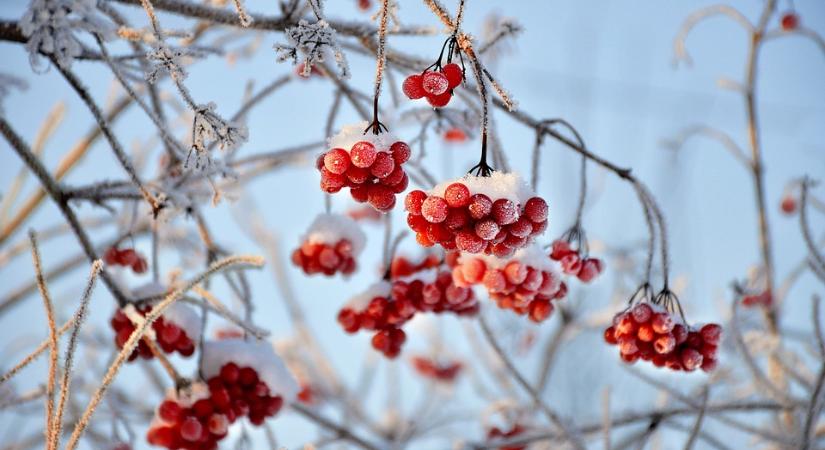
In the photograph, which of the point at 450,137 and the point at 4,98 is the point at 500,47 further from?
the point at 4,98

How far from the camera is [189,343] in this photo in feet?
4.87

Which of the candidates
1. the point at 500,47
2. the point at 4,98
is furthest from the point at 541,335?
the point at 4,98

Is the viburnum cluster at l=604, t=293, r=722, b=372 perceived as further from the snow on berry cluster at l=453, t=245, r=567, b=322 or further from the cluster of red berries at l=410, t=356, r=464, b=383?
the cluster of red berries at l=410, t=356, r=464, b=383

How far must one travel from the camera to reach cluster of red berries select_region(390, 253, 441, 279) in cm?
172

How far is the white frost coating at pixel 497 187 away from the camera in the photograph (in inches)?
41.3

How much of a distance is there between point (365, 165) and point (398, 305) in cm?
62

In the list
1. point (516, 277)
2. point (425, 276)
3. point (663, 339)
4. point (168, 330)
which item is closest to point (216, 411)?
point (168, 330)

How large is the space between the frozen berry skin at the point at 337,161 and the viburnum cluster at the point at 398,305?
551 mm

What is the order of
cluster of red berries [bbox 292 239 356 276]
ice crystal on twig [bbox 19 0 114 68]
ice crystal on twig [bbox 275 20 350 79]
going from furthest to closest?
cluster of red berries [bbox 292 239 356 276], ice crystal on twig [bbox 19 0 114 68], ice crystal on twig [bbox 275 20 350 79]

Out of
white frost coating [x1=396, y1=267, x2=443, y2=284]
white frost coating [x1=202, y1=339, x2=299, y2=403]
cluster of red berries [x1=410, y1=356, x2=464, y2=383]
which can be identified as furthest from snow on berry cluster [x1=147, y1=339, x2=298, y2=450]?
cluster of red berries [x1=410, y1=356, x2=464, y2=383]

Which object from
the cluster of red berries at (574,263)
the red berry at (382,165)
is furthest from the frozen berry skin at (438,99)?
the cluster of red berries at (574,263)

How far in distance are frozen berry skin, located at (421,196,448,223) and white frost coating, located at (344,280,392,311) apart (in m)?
0.61

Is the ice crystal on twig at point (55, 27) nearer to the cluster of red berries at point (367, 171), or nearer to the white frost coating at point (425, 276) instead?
the cluster of red berries at point (367, 171)

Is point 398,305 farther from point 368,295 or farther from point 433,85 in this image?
point 433,85
